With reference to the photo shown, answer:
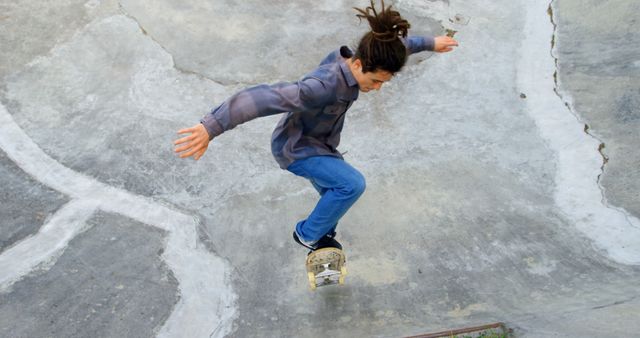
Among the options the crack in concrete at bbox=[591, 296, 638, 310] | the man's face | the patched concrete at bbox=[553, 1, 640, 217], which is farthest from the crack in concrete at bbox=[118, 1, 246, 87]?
the crack in concrete at bbox=[591, 296, 638, 310]

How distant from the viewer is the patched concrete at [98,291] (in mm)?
3615

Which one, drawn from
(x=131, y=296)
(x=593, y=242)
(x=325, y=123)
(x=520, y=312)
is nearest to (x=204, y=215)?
(x=131, y=296)

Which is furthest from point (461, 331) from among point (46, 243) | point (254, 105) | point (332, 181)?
point (46, 243)

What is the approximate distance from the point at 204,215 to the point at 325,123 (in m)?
1.74

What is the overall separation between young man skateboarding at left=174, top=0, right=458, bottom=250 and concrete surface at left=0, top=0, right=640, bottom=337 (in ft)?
2.22

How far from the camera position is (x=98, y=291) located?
3852mm

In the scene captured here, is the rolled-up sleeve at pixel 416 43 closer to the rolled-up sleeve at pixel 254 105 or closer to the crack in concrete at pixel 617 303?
the rolled-up sleeve at pixel 254 105

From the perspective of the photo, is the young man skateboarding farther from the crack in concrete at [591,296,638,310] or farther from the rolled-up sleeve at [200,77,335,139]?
the crack in concrete at [591,296,638,310]

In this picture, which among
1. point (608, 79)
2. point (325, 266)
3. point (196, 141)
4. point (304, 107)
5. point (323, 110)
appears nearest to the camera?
point (196, 141)

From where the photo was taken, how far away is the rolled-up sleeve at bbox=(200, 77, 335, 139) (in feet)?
8.99

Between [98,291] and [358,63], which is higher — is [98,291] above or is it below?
below

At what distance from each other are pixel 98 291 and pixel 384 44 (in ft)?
8.22

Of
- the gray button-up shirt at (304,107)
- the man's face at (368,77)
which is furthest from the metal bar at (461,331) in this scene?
the man's face at (368,77)

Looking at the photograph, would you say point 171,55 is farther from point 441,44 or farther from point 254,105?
point 254,105
